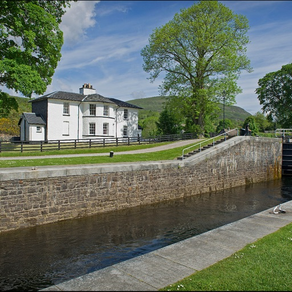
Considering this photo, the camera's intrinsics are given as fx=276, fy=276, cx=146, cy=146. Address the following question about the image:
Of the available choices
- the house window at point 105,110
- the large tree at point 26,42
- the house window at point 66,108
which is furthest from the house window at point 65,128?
the large tree at point 26,42

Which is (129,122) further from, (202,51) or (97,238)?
(97,238)

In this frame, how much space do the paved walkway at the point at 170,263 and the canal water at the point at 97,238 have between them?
8.50 ft

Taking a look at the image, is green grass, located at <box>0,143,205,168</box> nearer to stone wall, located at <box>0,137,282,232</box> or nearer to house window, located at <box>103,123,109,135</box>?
stone wall, located at <box>0,137,282,232</box>

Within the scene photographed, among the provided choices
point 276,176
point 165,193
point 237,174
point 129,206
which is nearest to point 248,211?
point 165,193

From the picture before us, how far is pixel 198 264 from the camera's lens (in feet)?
19.1

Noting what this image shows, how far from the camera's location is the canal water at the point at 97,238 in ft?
25.5

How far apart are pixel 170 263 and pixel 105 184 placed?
28.1 feet

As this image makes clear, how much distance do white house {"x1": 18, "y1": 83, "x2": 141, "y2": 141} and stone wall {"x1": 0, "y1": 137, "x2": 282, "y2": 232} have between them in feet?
64.1

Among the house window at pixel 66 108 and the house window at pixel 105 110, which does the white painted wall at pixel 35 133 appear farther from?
the house window at pixel 105 110

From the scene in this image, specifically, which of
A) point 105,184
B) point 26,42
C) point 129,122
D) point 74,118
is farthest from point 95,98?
point 105,184

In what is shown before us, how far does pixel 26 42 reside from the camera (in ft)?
63.4

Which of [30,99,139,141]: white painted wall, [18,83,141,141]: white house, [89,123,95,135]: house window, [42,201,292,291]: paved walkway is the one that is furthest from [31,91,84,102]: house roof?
[42,201,292,291]: paved walkway

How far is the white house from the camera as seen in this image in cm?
3438

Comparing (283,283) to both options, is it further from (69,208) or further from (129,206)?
(129,206)
